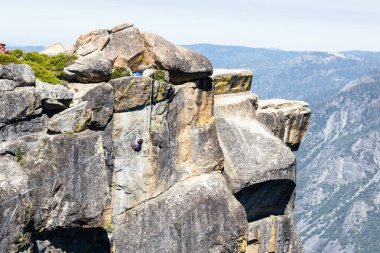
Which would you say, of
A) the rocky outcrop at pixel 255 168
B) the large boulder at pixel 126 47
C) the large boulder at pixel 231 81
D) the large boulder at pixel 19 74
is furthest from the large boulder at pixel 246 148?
the large boulder at pixel 19 74

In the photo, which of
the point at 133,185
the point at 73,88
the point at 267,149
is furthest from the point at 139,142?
the point at 267,149

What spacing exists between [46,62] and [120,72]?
4.35m

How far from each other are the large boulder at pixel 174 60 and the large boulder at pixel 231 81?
20.1ft

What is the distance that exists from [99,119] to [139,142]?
3111 mm

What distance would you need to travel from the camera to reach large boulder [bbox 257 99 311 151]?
162ft

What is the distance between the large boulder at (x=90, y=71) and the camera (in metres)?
36.2

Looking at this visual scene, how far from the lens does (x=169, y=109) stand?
125 ft

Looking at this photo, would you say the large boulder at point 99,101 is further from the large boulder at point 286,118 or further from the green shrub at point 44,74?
the large boulder at point 286,118

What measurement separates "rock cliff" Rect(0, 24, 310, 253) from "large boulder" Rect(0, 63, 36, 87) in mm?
53

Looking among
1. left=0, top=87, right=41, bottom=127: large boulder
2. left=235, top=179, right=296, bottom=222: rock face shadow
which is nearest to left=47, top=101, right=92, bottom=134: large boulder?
left=0, top=87, right=41, bottom=127: large boulder

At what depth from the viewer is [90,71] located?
36.2 m

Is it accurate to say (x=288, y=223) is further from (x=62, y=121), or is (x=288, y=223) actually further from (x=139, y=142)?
(x=62, y=121)

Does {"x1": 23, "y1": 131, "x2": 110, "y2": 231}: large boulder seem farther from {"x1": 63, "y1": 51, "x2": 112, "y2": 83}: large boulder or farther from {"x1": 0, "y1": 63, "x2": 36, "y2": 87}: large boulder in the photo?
{"x1": 63, "y1": 51, "x2": 112, "y2": 83}: large boulder

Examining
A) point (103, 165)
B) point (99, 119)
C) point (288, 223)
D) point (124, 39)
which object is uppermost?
point (124, 39)
